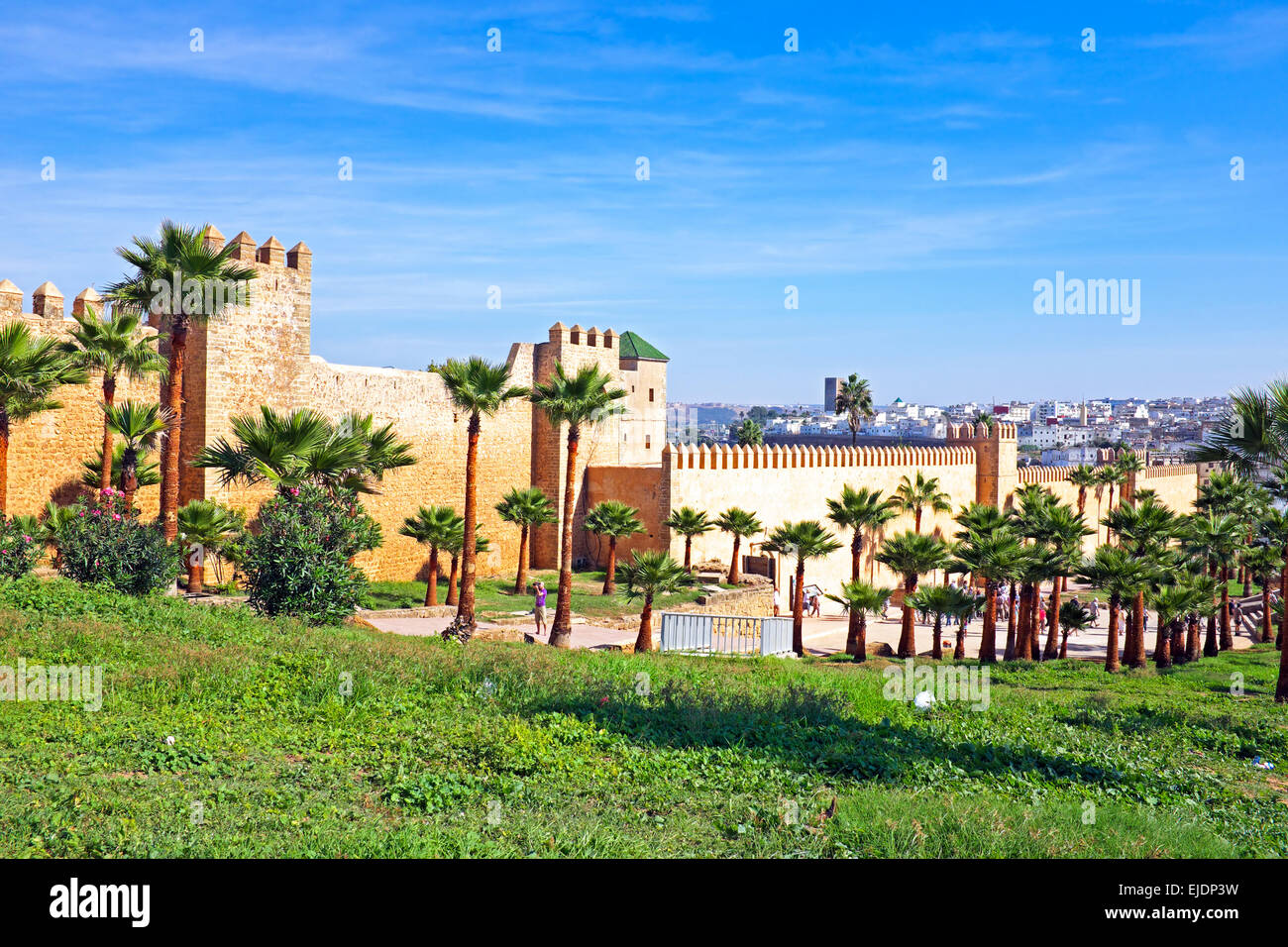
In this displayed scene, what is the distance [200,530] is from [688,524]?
1181 cm

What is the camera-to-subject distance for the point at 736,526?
1034 inches

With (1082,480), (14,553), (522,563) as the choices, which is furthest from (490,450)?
(1082,480)

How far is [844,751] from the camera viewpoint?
24.1 ft

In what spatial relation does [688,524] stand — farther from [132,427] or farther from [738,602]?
[132,427]

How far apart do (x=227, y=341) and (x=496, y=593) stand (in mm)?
8136

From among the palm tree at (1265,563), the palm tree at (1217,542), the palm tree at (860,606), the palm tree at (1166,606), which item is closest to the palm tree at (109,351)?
the palm tree at (860,606)

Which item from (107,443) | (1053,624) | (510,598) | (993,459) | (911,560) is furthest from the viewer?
(993,459)

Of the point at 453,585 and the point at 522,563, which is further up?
the point at 522,563

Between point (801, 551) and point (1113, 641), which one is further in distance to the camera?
point (801, 551)

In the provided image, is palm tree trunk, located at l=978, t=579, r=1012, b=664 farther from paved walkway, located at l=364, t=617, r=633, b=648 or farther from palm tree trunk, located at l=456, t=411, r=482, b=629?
palm tree trunk, located at l=456, t=411, r=482, b=629

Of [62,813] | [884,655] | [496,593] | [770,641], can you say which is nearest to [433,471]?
[496,593]

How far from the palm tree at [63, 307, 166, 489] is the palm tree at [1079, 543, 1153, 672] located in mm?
17068

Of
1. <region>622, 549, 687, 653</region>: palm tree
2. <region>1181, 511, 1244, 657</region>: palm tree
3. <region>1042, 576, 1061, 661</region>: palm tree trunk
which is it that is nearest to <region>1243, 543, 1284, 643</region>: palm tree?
<region>1181, 511, 1244, 657</region>: palm tree
